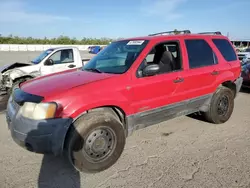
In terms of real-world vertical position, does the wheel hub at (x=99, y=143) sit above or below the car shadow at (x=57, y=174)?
above

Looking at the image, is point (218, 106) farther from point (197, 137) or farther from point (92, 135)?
point (92, 135)

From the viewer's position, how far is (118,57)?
4062 mm

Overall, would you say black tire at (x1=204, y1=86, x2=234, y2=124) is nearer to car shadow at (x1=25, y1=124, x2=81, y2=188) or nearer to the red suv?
the red suv

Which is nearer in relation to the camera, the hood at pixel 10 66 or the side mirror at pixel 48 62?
the hood at pixel 10 66

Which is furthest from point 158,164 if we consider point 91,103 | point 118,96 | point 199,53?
point 199,53

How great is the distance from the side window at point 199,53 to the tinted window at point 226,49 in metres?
0.33

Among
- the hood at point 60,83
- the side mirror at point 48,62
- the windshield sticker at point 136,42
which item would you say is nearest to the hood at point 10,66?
the side mirror at point 48,62

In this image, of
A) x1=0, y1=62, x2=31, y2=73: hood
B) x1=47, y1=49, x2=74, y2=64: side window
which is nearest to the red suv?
x1=47, y1=49, x2=74, y2=64: side window

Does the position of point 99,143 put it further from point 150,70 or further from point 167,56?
point 167,56

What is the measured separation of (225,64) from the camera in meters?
4.87

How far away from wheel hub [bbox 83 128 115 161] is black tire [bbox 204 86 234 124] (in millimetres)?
2456

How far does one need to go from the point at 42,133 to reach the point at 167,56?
2.58 meters

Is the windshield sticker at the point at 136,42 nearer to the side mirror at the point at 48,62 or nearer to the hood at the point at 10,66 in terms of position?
the side mirror at the point at 48,62

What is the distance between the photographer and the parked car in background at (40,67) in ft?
24.2
